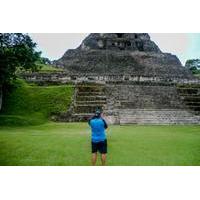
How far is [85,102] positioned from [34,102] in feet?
10.3

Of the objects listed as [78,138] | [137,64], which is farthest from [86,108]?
[137,64]

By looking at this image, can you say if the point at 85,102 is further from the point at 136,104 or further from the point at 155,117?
the point at 155,117

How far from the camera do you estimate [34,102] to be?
27078 mm

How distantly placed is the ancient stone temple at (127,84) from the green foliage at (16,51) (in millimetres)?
3916

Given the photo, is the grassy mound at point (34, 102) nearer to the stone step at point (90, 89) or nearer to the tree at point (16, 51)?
the stone step at point (90, 89)

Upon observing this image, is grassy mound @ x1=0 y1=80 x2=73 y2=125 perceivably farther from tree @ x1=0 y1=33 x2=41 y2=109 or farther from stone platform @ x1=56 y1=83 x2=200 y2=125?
tree @ x1=0 y1=33 x2=41 y2=109

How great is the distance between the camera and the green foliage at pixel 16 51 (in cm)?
2287

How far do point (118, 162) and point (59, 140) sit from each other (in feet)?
14.6

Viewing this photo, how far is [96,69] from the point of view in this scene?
37.3 m

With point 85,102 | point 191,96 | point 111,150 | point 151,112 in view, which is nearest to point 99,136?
point 111,150

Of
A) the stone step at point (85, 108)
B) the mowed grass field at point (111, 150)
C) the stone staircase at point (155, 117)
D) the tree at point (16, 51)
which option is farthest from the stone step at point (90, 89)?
the mowed grass field at point (111, 150)

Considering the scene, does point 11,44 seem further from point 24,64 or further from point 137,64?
point 137,64

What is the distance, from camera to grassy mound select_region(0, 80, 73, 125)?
2503 cm

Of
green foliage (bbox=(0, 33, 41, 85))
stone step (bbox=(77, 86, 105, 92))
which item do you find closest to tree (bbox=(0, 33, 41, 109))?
green foliage (bbox=(0, 33, 41, 85))
